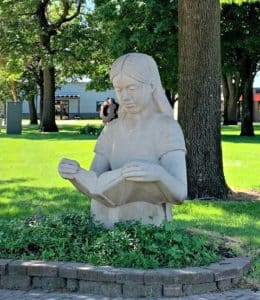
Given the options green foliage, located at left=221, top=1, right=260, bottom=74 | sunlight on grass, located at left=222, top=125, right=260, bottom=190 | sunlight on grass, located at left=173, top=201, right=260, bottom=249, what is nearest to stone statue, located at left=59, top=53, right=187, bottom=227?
sunlight on grass, located at left=173, top=201, right=260, bottom=249

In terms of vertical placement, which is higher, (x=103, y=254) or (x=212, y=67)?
(x=212, y=67)

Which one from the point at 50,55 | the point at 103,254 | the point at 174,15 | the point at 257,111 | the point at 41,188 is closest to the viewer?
the point at 103,254

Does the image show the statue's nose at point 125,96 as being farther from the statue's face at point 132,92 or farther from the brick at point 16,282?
the brick at point 16,282

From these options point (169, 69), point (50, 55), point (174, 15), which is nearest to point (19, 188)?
point (174, 15)

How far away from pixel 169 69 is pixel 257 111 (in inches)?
2487

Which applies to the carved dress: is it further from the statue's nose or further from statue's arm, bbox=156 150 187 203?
the statue's nose

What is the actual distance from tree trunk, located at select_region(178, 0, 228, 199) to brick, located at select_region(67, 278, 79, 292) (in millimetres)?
5269

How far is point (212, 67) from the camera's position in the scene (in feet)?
33.0

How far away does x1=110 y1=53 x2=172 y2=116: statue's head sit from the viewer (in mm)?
5637

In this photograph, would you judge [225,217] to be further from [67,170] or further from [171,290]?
[171,290]

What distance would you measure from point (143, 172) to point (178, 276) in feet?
3.07

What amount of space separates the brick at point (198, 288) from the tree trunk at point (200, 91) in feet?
16.8

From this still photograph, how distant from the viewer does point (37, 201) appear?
32.9 feet

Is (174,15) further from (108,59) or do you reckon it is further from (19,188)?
(19,188)
